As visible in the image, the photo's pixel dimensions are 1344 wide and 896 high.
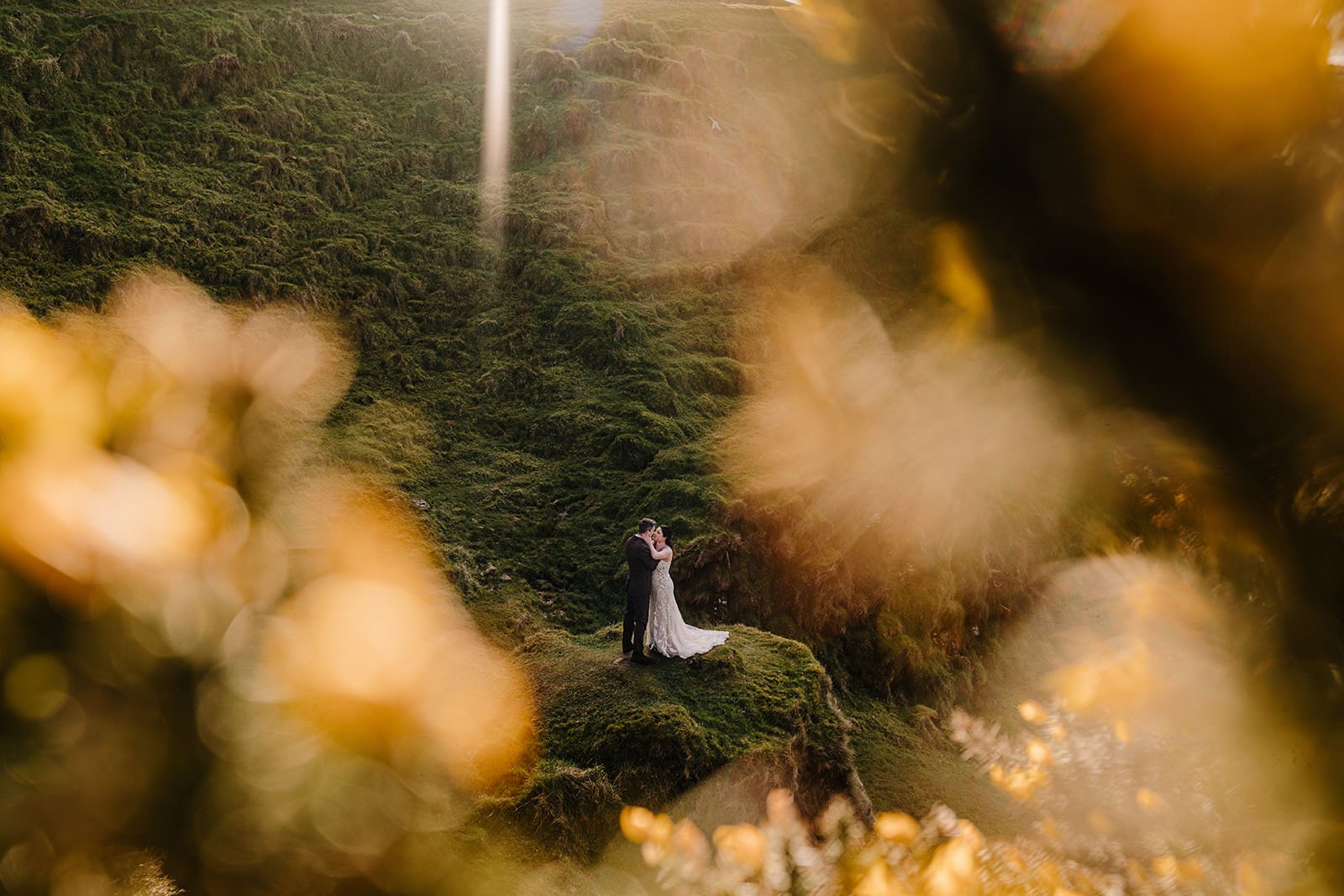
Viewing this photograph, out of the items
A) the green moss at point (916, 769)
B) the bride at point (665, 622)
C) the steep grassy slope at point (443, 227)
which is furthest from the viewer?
the steep grassy slope at point (443, 227)

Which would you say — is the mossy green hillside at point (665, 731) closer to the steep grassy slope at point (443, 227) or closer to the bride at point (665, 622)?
the bride at point (665, 622)

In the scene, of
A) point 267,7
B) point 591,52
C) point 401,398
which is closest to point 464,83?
point 591,52

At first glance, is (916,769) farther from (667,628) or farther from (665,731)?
(665,731)

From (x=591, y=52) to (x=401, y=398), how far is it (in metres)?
11.9

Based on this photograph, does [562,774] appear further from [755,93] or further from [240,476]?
[755,93]

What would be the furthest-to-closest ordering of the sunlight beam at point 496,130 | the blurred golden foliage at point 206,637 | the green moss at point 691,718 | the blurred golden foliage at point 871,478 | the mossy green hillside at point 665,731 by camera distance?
the sunlight beam at point 496,130 → the blurred golden foliage at point 871,478 → the green moss at point 691,718 → the mossy green hillside at point 665,731 → the blurred golden foliage at point 206,637

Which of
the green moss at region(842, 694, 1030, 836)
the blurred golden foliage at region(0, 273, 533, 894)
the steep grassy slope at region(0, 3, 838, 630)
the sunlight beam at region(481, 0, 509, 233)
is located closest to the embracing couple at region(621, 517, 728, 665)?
the blurred golden foliage at region(0, 273, 533, 894)

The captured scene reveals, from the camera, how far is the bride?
7.63m

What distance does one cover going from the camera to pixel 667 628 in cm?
791

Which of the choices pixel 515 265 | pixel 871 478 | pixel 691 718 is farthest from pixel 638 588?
pixel 515 265

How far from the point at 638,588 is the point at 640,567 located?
0.70ft

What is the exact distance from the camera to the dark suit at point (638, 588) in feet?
24.3

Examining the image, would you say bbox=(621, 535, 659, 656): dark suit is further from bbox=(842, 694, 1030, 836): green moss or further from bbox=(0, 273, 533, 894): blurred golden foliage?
bbox=(842, 694, 1030, 836): green moss

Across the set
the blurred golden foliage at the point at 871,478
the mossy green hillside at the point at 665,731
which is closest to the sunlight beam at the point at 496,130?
the blurred golden foliage at the point at 871,478
